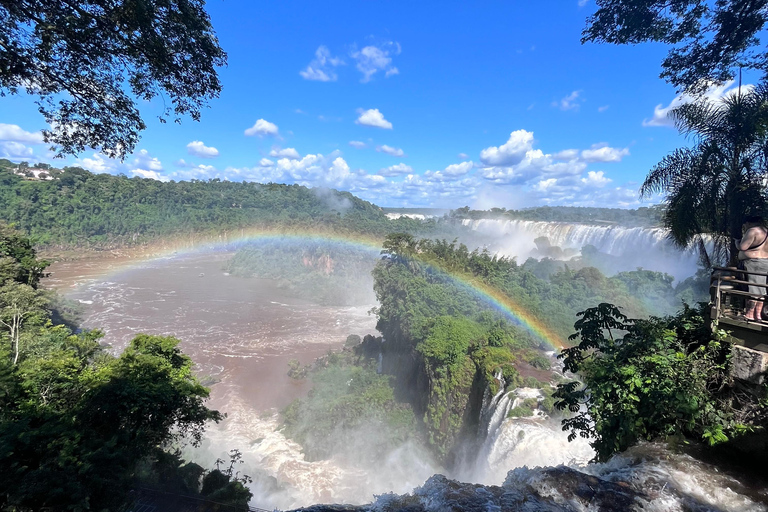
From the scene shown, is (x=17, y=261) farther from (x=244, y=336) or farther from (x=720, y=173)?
(x=720, y=173)

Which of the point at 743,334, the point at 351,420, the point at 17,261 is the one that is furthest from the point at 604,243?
the point at 17,261

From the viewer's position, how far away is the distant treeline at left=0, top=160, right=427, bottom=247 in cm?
5975

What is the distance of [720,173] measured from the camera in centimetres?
543

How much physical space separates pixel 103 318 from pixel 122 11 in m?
34.5

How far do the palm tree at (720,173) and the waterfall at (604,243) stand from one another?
45.7 ft

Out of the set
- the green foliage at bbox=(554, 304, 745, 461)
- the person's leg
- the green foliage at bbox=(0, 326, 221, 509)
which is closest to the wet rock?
the green foliage at bbox=(554, 304, 745, 461)

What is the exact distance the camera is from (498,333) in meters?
15.0

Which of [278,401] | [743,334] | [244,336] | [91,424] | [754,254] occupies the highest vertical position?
[754,254]

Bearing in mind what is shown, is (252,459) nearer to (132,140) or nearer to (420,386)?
(420,386)

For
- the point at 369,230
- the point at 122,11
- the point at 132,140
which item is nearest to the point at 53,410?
the point at 132,140

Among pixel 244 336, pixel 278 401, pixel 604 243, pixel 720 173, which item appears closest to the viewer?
pixel 720 173

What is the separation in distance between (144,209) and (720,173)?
290ft

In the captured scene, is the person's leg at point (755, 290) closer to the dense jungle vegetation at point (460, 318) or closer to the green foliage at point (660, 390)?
the green foliage at point (660, 390)

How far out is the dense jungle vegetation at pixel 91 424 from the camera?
14.7 feet
